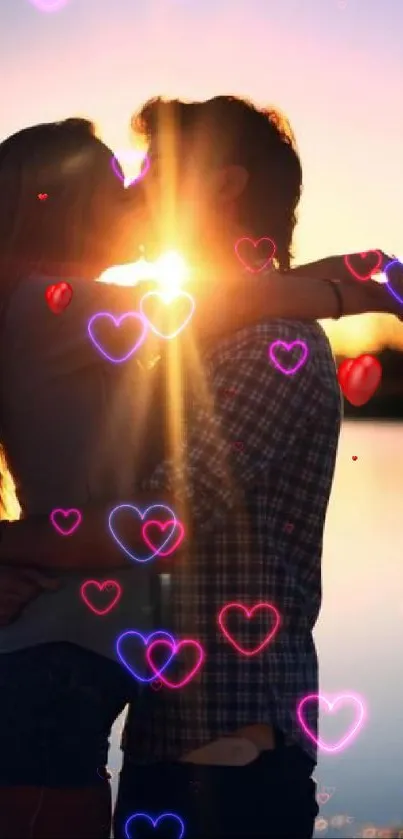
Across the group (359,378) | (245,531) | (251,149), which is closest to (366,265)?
(359,378)

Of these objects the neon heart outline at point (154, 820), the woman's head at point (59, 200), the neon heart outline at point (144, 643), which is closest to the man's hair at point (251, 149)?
the woman's head at point (59, 200)

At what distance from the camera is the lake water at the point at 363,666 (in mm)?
5668

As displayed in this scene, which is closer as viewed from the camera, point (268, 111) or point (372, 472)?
point (268, 111)

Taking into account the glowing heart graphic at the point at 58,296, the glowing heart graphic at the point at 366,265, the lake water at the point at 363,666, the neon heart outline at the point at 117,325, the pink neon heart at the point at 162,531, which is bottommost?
the lake water at the point at 363,666

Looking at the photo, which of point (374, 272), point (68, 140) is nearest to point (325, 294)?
point (374, 272)

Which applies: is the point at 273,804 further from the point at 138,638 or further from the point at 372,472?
the point at 372,472

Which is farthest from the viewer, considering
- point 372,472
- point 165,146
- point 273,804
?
point 372,472

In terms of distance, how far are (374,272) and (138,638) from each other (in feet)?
2.69

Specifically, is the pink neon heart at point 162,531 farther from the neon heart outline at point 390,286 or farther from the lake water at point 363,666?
the lake water at point 363,666

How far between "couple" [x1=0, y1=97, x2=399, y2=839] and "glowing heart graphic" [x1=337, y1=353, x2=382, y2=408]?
196 mm

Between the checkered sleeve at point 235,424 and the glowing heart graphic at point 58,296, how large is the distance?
30cm

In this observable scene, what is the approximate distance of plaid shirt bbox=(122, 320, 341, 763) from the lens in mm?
2291

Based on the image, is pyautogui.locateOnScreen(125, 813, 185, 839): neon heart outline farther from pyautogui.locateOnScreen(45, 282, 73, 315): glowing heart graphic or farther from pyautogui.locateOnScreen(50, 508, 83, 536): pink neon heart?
pyautogui.locateOnScreen(45, 282, 73, 315): glowing heart graphic

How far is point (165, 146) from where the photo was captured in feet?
8.89
